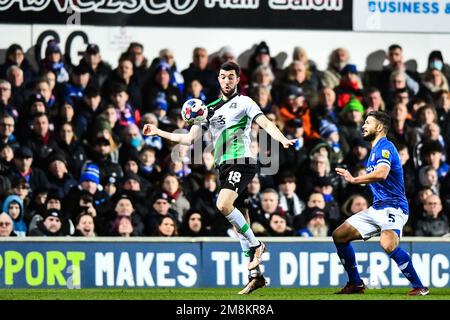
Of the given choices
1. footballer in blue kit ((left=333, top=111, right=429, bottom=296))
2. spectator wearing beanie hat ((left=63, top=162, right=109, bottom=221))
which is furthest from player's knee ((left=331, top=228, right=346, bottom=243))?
spectator wearing beanie hat ((left=63, top=162, right=109, bottom=221))

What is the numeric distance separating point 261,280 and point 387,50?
6.66m

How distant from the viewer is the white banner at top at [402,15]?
1727 cm

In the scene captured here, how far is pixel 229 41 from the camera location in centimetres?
1731

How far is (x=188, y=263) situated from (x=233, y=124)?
10.7 ft

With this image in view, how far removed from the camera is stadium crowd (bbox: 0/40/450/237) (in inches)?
592

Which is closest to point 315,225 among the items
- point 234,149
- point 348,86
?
point 348,86

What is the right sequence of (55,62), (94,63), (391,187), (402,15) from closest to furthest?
(391,187), (55,62), (94,63), (402,15)

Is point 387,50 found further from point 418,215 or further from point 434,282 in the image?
point 434,282

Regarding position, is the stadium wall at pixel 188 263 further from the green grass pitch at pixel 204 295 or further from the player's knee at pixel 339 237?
the player's knee at pixel 339 237

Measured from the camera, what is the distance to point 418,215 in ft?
51.4

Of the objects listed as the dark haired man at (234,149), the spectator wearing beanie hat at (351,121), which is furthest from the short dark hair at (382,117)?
the spectator wearing beanie hat at (351,121)

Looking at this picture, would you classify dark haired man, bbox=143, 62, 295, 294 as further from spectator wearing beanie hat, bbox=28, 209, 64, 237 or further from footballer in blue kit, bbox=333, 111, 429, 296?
spectator wearing beanie hat, bbox=28, 209, 64, 237

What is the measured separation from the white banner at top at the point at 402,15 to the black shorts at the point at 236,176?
612 centimetres

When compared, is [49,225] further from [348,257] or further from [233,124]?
[348,257]
